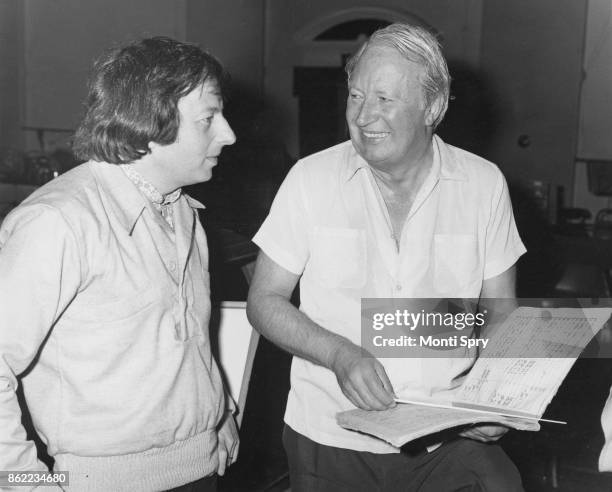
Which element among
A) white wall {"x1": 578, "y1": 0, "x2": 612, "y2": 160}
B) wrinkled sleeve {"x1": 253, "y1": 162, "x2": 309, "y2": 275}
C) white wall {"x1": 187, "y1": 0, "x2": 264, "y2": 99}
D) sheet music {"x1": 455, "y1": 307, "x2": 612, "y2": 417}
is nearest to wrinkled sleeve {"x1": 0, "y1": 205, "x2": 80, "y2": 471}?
wrinkled sleeve {"x1": 253, "y1": 162, "x2": 309, "y2": 275}

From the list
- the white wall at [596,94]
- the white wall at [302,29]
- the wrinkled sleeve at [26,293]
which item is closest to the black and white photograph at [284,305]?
the wrinkled sleeve at [26,293]

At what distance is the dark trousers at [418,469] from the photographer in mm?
1819

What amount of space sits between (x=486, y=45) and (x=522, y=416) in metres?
7.31

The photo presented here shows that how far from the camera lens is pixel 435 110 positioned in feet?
6.16

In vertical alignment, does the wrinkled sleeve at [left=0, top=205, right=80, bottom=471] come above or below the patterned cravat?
below

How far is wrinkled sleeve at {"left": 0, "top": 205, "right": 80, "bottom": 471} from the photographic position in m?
1.33

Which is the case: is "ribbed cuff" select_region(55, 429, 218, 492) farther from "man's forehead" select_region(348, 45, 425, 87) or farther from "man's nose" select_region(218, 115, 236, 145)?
"man's forehead" select_region(348, 45, 425, 87)

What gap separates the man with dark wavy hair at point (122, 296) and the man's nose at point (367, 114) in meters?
0.31

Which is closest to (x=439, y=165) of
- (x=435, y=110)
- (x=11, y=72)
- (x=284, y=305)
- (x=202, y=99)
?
(x=435, y=110)

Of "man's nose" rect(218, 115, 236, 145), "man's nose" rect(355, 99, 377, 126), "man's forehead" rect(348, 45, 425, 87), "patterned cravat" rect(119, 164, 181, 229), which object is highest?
"man's forehead" rect(348, 45, 425, 87)

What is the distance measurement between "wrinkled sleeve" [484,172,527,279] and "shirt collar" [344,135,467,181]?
0.31ft

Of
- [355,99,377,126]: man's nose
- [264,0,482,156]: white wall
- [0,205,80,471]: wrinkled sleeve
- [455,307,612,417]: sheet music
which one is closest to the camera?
[0,205,80,471]: wrinkled sleeve

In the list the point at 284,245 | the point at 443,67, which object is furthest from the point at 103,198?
the point at 443,67

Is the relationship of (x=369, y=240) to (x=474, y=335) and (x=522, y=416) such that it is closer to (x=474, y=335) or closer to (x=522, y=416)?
(x=474, y=335)
